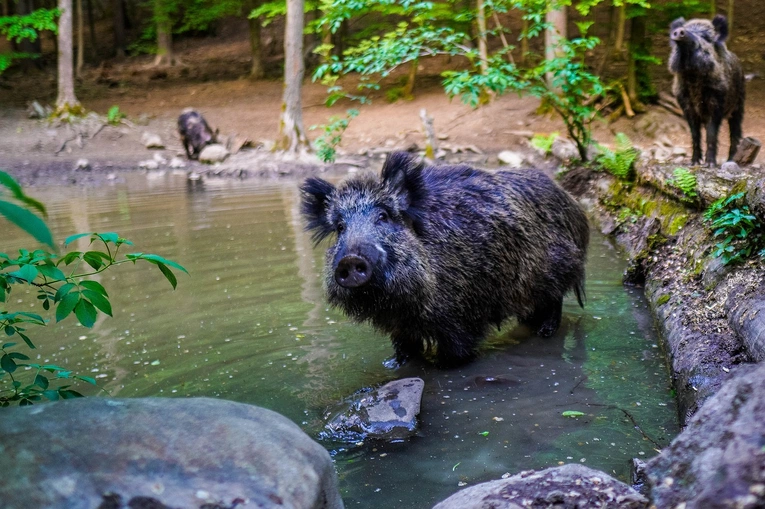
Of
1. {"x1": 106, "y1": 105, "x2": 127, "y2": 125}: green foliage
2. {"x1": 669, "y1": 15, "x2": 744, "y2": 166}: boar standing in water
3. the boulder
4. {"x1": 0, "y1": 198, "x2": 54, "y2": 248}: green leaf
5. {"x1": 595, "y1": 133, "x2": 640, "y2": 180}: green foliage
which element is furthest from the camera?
Answer: {"x1": 106, "y1": 105, "x2": 127, "y2": 125}: green foliage

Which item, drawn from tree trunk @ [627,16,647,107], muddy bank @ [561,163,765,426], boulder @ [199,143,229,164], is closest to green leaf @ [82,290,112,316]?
muddy bank @ [561,163,765,426]

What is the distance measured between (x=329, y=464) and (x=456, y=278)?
2985 millimetres

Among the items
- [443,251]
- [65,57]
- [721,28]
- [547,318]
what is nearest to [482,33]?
[721,28]

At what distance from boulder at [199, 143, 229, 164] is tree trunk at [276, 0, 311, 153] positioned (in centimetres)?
166

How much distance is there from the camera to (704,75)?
947cm

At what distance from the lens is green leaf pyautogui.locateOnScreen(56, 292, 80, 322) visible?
9.00 ft

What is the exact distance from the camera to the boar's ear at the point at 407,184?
5.39 m

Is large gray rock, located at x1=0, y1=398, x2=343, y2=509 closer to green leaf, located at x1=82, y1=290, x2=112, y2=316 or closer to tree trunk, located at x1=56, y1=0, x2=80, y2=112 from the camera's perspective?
green leaf, located at x1=82, y1=290, x2=112, y2=316

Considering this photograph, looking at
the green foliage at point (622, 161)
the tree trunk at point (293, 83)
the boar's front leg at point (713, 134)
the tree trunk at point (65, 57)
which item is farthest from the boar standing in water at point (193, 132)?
the boar's front leg at point (713, 134)

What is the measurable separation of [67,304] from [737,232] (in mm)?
4575

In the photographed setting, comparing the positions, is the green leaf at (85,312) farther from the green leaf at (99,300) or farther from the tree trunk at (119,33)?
the tree trunk at (119,33)

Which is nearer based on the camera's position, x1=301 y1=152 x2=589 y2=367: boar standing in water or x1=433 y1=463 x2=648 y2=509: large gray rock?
x1=433 y1=463 x2=648 y2=509: large gray rock

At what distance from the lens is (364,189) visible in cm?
542

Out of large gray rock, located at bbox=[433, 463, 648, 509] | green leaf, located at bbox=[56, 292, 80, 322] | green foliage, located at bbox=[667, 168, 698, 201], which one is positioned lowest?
large gray rock, located at bbox=[433, 463, 648, 509]
